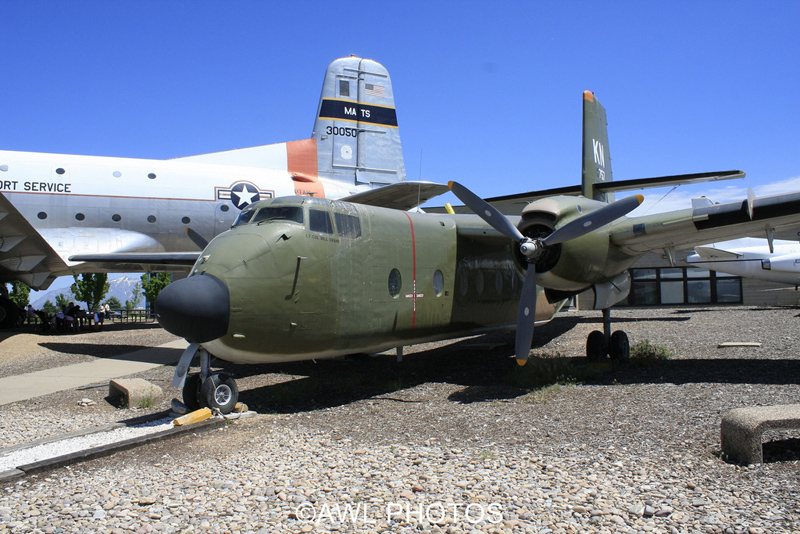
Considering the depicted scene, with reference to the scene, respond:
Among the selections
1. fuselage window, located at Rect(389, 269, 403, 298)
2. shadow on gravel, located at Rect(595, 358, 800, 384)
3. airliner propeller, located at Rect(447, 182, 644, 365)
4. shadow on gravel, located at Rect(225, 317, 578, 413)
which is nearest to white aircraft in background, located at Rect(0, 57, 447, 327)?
shadow on gravel, located at Rect(225, 317, 578, 413)

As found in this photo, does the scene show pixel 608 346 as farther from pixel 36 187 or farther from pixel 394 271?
pixel 36 187

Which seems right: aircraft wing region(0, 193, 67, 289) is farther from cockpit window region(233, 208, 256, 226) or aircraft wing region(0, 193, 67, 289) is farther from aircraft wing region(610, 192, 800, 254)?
aircraft wing region(610, 192, 800, 254)

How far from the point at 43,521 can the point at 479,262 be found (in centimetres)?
840

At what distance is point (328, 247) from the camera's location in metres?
8.15

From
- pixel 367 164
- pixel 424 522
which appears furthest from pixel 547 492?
pixel 367 164

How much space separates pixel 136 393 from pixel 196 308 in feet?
11.0

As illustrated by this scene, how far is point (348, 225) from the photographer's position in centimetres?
861

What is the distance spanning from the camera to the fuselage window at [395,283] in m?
9.17

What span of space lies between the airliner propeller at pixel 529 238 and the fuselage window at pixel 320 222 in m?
2.49

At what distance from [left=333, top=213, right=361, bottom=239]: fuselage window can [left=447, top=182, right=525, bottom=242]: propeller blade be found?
1869mm

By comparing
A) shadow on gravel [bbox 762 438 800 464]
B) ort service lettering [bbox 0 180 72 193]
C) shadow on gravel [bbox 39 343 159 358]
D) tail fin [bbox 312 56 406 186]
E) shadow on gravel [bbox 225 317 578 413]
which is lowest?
shadow on gravel [bbox 225 317 578 413]

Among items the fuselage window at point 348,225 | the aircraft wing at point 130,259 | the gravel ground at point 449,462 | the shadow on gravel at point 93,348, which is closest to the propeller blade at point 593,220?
the gravel ground at point 449,462

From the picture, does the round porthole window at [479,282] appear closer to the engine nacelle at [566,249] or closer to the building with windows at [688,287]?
the engine nacelle at [566,249]

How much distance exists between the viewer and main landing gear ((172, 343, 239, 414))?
734 centimetres
